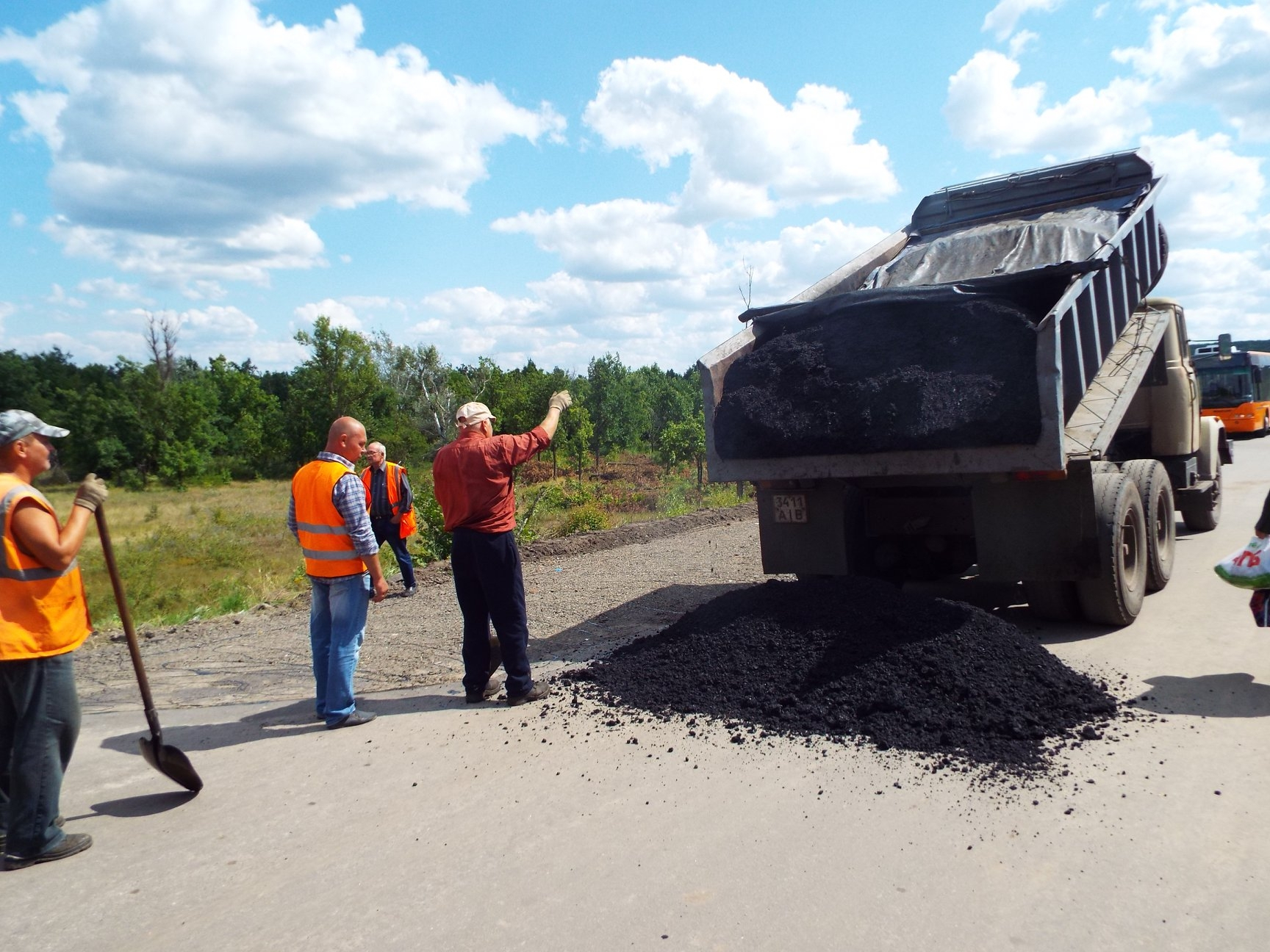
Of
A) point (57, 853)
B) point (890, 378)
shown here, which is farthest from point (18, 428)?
point (890, 378)

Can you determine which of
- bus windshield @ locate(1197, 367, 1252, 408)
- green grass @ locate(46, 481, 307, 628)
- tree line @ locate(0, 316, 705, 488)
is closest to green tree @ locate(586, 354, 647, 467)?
tree line @ locate(0, 316, 705, 488)

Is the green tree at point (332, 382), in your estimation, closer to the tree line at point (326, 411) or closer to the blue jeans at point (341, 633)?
the tree line at point (326, 411)

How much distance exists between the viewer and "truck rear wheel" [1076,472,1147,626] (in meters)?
6.15

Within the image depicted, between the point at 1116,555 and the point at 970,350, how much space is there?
175 cm

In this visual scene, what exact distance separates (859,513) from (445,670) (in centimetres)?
333

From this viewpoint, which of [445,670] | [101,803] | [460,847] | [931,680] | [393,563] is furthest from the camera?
[393,563]

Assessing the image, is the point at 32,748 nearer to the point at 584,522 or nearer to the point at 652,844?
the point at 652,844

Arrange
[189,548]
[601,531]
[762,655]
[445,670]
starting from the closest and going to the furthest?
[762,655] < [445,670] < [601,531] < [189,548]

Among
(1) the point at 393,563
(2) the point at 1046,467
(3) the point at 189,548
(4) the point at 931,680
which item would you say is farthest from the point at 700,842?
(3) the point at 189,548

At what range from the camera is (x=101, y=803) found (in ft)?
14.1

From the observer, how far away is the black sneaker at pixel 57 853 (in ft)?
11.8

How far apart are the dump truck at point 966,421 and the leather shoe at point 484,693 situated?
2.21m

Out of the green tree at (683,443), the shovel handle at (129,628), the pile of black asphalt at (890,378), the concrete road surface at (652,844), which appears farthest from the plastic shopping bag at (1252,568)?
the green tree at (683,443)

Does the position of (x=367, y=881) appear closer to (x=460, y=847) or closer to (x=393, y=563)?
(x=460, y=847)
